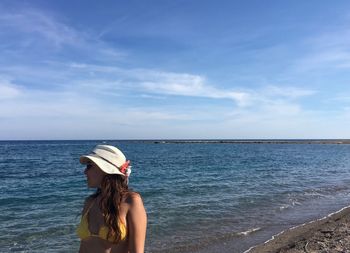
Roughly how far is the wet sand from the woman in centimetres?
672

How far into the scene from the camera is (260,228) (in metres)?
11.8

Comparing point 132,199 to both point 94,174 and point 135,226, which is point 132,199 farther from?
point 94,174

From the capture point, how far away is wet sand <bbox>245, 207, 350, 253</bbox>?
28.5ft

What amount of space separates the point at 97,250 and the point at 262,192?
16.8 metres

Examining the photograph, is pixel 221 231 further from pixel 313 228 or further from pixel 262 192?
pixel 262 192

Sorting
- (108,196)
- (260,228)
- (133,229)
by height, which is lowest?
(260,228)

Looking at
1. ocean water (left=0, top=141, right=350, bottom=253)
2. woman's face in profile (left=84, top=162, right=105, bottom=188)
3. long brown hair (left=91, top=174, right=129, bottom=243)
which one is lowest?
ocean water (left=0, top=141, right=350, bottom=253)

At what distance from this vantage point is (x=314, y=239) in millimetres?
9555

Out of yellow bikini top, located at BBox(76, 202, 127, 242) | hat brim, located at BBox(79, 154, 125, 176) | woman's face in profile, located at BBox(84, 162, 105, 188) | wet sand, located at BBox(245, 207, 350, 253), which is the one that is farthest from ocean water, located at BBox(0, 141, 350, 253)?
hat brim, located at BBox(79, 154, 125, 176)

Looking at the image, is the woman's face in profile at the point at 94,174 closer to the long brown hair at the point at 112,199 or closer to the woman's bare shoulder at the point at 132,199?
the long brown hair at the point at 112,199

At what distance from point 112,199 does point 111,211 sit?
0.09m

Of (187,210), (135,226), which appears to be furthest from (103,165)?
(187,210)

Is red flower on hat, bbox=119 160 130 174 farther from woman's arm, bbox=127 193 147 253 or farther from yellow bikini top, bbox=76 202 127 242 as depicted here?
yellow bikini top, bbox=76 202 127 242

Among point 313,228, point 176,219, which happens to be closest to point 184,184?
point 176,219
